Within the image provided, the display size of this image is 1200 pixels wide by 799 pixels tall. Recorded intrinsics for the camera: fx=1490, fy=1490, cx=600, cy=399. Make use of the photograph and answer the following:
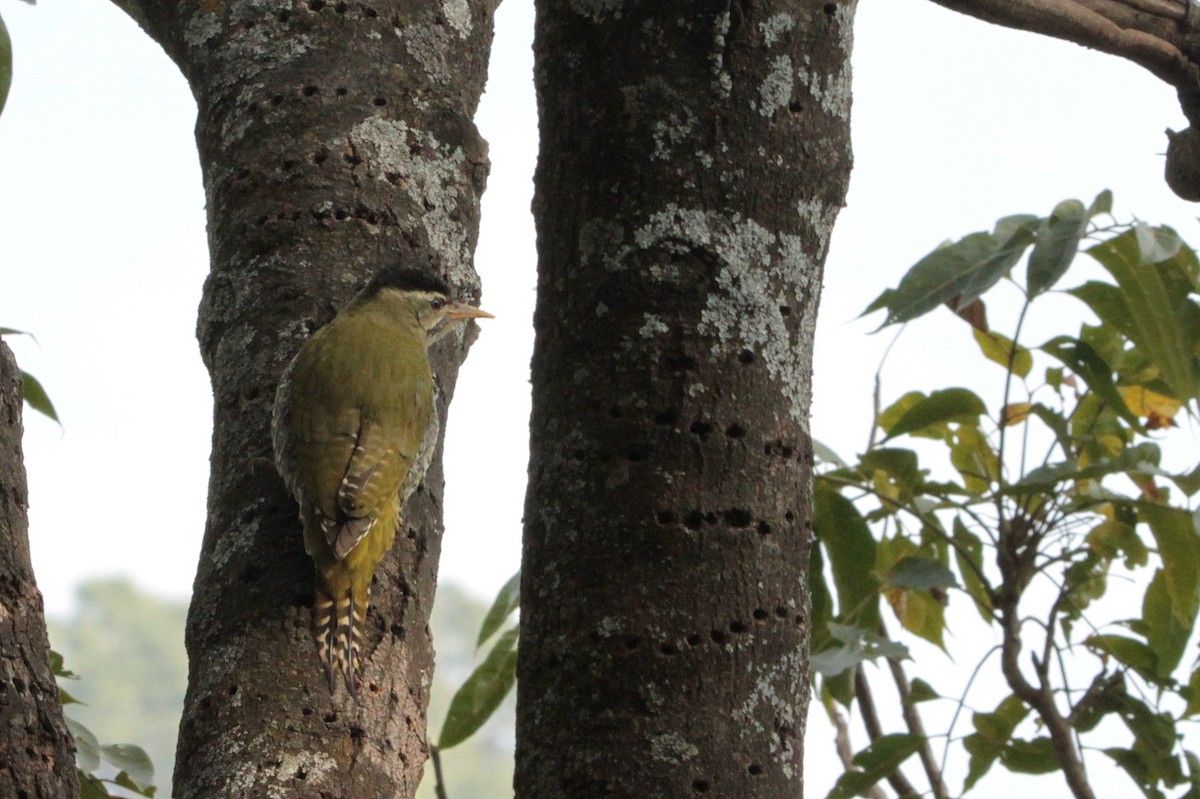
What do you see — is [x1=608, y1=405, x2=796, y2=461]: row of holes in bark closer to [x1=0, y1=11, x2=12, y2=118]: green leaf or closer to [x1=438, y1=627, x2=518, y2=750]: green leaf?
[x1=0, y1=11, x2=12, y2=118]: green leaf

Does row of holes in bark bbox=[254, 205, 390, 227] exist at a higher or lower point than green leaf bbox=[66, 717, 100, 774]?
higher

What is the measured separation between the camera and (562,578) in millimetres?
1638

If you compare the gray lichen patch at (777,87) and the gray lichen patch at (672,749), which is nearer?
the gray lichen patch at (672,749)

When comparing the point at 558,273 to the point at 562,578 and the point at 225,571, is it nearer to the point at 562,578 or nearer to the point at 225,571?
the point at 562,578

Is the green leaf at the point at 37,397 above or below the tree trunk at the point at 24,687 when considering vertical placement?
above

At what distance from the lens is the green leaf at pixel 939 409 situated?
136 inches

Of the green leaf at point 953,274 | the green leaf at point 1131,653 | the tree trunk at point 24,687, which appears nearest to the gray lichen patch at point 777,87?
the green leaf at point 953,274

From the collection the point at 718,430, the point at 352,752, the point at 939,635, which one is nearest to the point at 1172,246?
the point at 939,635

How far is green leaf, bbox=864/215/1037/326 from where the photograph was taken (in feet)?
9.55

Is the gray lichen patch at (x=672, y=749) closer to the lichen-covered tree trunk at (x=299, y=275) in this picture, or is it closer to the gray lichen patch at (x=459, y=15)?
the lichen-covered tree trunk at (x=299, y=275)

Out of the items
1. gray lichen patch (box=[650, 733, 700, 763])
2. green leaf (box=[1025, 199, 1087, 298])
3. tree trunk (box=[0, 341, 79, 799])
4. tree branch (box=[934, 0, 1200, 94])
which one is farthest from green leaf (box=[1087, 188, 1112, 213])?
tree trunk (box=[0, 341, 79, 799])

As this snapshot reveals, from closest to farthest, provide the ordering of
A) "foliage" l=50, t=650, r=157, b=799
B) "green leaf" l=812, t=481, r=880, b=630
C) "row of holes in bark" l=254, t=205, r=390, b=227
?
1. "foliage" l=50, t=650, r=157, b=799
2. "row of holes in bark" l=254, t=205, r=390, b=227
3. "green leaf" l=812, t=481, r=880, b=630

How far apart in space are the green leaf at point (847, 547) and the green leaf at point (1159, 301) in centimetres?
72

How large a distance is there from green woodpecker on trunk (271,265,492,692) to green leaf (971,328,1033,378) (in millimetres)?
1285
